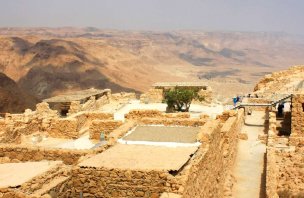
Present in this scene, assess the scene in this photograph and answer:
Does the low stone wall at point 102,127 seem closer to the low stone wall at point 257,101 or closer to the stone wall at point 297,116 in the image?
the stone wall at point 297,116

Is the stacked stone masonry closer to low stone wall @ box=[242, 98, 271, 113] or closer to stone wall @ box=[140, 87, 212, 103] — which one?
low stone wall @ box=[242, 98, 271, 113]

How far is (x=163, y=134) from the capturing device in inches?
392

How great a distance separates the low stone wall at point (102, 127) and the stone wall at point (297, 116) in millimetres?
8354

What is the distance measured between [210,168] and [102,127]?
537cm

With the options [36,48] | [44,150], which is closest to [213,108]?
[44,150]

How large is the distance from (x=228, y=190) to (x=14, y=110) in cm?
3227

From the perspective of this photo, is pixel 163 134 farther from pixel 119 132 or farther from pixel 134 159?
pixel 134 159

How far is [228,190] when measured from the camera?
12406 mm

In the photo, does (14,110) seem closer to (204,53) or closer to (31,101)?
(31,101)

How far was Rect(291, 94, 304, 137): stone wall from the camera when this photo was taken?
1825 cm

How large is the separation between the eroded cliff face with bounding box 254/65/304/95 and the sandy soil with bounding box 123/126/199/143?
1563cm

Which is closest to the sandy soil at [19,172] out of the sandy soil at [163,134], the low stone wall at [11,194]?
the low stone wall at [11,194]

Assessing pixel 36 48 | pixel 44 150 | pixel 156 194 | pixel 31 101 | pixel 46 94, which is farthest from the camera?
pixel 36 48

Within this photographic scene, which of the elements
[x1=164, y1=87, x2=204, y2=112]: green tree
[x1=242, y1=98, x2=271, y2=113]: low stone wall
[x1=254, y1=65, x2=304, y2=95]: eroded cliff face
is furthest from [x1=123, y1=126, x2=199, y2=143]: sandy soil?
[x1=254, y1=65, x2=304, y2=95]: eroded cliff face
